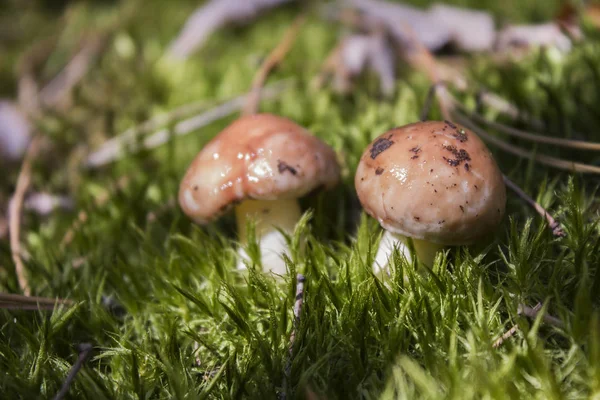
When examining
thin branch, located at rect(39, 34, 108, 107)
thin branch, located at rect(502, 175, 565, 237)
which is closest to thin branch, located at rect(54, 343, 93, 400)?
thin branch, located at rect(502, 175, 565, 237)

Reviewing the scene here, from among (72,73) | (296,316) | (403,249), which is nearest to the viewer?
(296,316)

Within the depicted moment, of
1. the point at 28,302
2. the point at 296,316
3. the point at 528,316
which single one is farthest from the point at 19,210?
the point at 528,316

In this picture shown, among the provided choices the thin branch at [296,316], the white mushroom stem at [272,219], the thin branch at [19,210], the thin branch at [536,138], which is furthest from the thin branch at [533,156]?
the thin branch at [19,210]

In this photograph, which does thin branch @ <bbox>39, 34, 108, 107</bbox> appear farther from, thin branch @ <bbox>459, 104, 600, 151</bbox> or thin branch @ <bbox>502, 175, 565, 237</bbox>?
thin branch @ <bbox>502, 175, 565, 237</bbox>

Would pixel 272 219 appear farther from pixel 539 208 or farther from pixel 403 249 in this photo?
pixel 539 208

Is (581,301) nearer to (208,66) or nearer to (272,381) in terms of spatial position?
(272,381)

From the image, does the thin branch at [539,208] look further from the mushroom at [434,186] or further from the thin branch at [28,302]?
the thin branch at [28,302]
